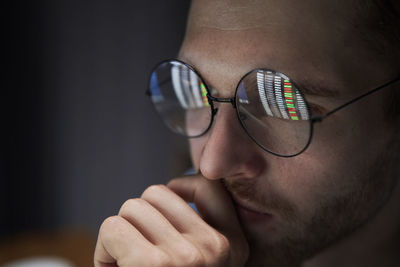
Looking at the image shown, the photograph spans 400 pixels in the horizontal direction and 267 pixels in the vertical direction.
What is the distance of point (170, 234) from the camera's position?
820 mm

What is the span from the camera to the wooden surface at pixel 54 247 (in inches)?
83.2

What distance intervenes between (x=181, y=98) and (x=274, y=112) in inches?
14.6

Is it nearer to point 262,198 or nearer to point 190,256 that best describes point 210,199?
point 262,198

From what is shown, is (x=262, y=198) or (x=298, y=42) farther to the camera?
(x=262, y=198)

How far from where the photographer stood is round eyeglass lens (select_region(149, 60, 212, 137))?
108cm

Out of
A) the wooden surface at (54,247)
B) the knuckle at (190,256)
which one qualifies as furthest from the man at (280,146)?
the wooden surface at (54,247)

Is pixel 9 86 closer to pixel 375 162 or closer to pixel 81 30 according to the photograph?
pixel 81 30

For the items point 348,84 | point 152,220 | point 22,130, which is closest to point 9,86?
point 22,130

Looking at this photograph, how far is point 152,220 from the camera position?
0.85 metres

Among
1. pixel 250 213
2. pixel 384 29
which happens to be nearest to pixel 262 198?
pixel 250 213

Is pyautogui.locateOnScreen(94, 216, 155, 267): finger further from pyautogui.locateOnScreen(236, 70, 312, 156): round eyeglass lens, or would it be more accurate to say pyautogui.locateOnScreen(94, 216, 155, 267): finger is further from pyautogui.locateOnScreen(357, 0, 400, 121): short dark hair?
pyautogui.locateOnScreen(357, 0, 400, 121): short dark hair

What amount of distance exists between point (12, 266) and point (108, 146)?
0.94 m

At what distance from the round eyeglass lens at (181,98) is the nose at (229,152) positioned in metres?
0.09

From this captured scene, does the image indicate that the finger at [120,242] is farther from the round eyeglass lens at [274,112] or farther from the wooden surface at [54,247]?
the wooden surface at [54,247]
